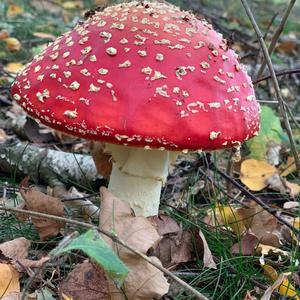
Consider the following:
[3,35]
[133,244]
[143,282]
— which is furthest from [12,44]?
[143,282]

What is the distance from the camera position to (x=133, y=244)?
2.01 m

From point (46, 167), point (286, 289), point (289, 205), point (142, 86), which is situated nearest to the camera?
point (142, 86)

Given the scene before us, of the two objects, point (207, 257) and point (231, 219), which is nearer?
point (207, 257)

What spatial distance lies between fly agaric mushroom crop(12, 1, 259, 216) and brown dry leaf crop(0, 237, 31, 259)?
55 centimetres

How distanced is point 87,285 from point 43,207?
0.59 meters

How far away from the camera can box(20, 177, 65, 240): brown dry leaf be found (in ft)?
7.90

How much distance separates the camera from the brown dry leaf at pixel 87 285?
197cm

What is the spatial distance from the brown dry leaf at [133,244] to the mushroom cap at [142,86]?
28cm

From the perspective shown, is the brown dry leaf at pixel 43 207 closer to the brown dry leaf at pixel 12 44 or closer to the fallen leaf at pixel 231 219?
the fallen leaf at pixel 231 219

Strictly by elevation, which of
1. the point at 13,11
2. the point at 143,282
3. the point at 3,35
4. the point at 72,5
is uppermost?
the point at 143,282

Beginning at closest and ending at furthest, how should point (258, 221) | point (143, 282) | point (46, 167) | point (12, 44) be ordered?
point (143, 282)
point (258, 221)
point (46, 167)
point (12, 44)

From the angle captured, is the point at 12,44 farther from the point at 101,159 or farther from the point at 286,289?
the point at 286,289

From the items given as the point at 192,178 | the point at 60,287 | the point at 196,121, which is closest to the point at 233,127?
the point at 196,121

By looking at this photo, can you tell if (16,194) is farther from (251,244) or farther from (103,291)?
(251,244)
